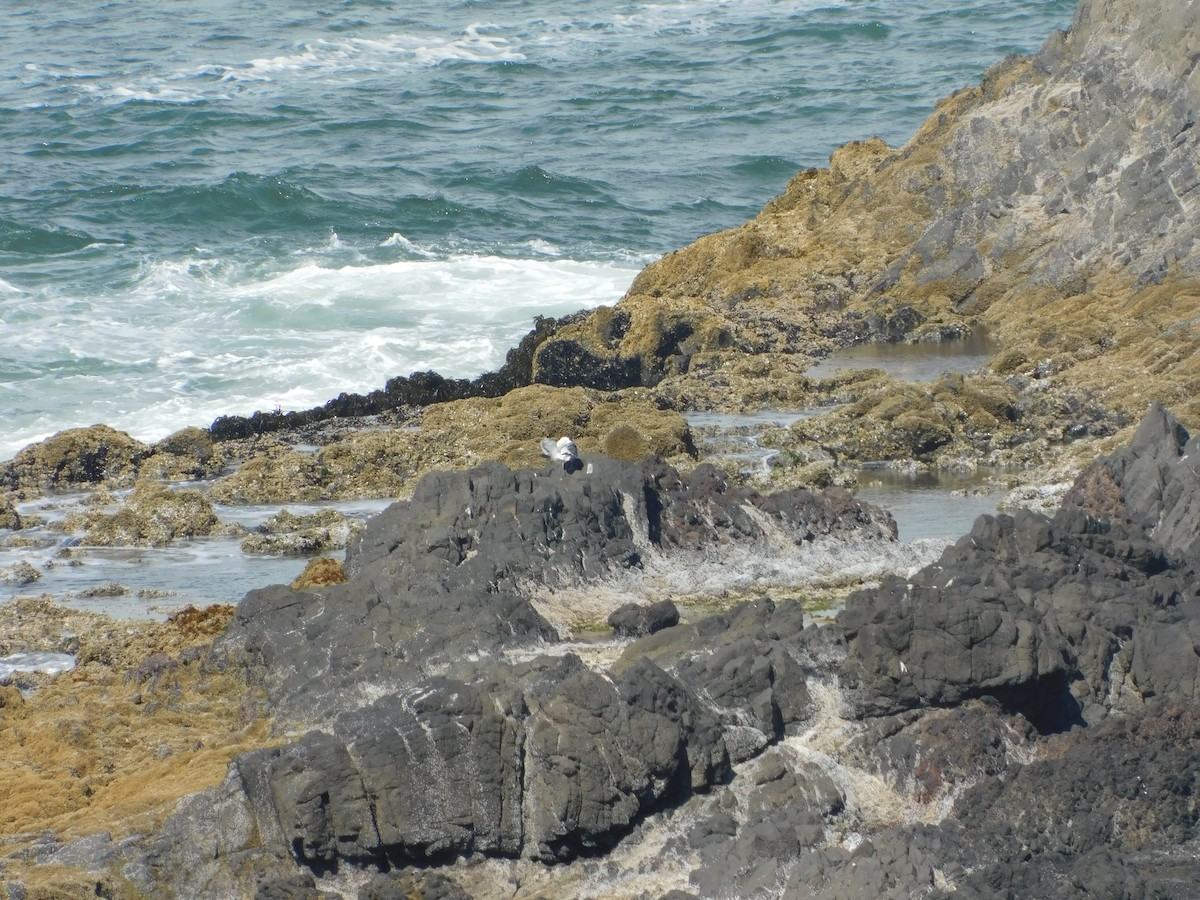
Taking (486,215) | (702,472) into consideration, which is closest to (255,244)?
(486,215)

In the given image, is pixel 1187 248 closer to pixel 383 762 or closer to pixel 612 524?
pixel 612 524

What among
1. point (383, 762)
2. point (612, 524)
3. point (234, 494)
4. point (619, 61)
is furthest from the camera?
point (619, 61)

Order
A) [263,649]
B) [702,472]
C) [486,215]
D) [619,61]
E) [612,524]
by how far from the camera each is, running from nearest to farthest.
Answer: [263,649] → [612,524] → [702,472] → [486,215] → [619,61]

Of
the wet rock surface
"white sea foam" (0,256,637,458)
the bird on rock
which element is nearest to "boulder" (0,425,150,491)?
"white sea foam" (0,256,637,458)

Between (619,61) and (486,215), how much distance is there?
52.5 ft

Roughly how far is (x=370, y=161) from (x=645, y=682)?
3399 cm

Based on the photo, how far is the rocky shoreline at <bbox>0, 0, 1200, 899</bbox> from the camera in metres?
8.73

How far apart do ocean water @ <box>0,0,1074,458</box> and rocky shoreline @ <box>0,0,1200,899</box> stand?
8.94 meters

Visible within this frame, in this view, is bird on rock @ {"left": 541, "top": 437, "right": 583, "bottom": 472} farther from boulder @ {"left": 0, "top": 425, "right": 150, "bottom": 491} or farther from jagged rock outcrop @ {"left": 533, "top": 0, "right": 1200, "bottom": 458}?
boulder @ {"left": 0, "top": 425, "right": 150, "bottom": 491}

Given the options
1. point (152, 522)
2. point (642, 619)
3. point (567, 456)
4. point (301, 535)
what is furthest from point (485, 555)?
point (152, 522)

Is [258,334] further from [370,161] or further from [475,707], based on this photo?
[475,707]

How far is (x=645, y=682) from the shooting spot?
938 centimetres

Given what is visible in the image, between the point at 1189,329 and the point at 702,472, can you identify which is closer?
the point at 702,472

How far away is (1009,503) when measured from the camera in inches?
609
